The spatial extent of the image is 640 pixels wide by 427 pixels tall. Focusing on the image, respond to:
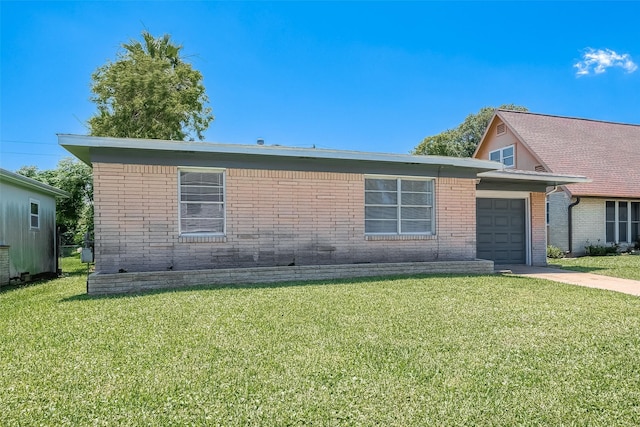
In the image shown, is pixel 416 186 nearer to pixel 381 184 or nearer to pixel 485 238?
pixel 381 184

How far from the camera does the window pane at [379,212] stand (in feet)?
33.6

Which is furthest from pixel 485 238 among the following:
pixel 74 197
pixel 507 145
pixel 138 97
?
pixel 74 197

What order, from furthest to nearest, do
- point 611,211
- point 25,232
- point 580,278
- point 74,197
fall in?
point 74,197
point 611,211
point 25,232
point 580,278

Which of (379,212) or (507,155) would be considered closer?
(379,212)

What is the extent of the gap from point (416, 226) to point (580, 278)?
416 cm

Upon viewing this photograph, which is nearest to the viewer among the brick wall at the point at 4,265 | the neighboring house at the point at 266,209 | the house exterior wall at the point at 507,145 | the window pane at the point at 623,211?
the neighboring house at the point at 266,209

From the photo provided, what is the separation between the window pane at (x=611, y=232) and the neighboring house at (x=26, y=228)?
21.7m

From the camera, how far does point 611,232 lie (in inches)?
679

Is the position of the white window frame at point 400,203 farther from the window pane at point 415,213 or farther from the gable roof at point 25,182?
the gable roof at point 25,182

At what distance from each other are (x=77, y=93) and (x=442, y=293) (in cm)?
2459

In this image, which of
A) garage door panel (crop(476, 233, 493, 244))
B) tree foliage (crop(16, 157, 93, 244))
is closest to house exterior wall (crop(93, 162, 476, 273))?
garage door panel (crop(476, 233, 493, 244))

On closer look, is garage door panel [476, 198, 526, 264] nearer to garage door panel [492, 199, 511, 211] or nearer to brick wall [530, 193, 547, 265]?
garage door panel [492, 199, 511, 211]

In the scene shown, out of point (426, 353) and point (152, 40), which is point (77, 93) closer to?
point (152, 40)

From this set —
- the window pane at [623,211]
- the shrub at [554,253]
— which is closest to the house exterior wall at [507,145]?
the shrub at [554,253]
